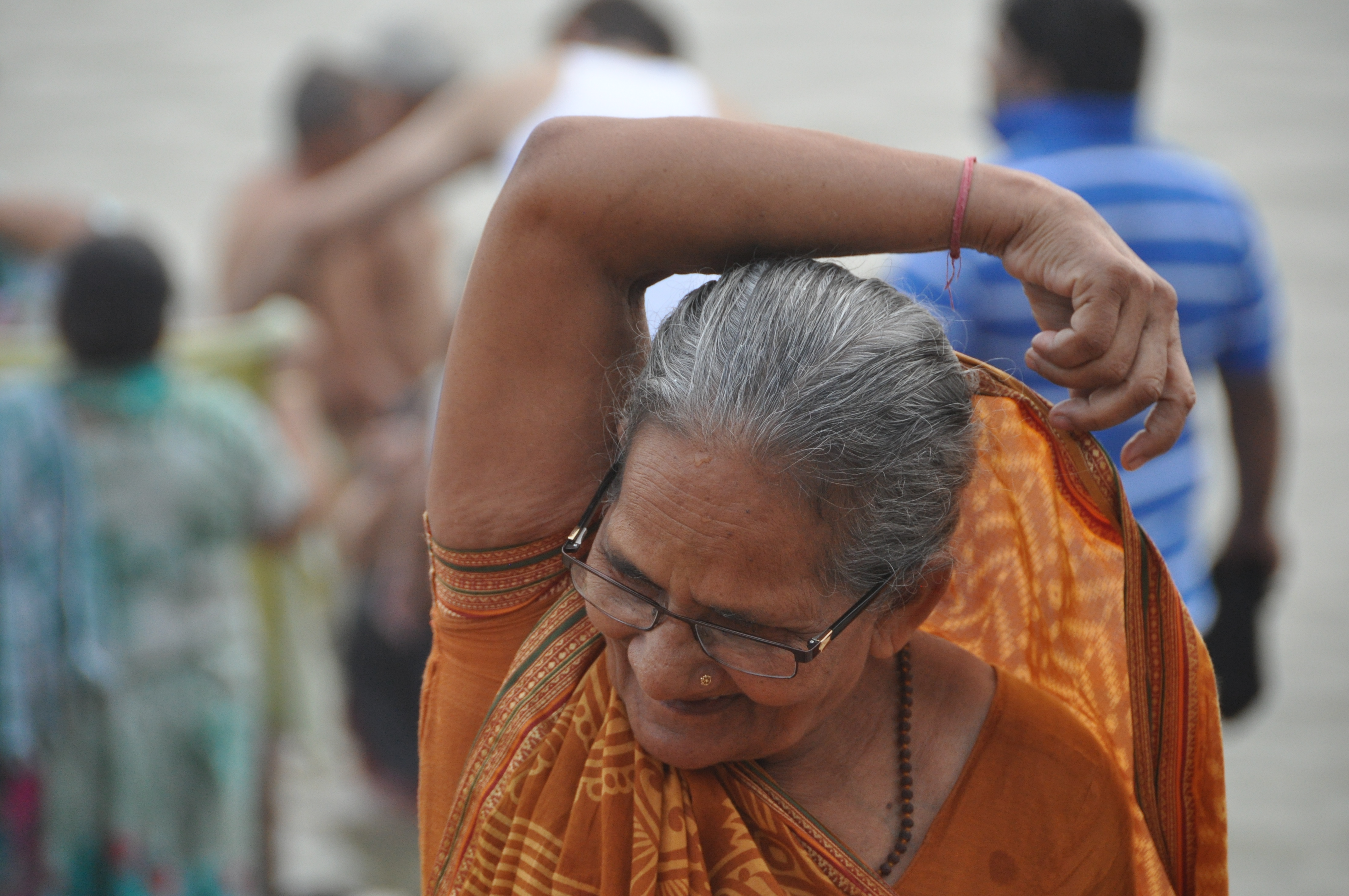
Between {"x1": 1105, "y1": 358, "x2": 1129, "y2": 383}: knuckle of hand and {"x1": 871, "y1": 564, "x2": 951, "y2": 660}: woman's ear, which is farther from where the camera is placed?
{"x1": 871, "y1": 564, "x2": 951, "y2": 660}: woman's ear

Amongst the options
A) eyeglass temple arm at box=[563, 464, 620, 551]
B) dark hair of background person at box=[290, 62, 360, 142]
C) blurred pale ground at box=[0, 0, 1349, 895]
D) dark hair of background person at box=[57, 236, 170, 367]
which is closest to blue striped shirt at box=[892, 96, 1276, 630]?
blurred pale ground at box=[0, 0, 1349, 895]

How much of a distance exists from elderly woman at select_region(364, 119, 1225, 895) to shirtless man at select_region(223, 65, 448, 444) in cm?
428

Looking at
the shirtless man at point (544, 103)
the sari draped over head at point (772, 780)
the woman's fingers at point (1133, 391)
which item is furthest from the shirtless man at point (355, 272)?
the woman's fingers at point (1133, 391)

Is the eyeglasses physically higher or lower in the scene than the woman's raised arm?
lower

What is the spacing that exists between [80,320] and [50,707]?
1.12 metres

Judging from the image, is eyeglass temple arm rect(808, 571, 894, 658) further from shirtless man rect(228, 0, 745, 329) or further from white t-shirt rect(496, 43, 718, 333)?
white t-shirt rect(496, 43, 718, 333)

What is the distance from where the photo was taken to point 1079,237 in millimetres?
1552

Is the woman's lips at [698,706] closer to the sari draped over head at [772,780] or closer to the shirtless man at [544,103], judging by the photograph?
the sari draped over head at [772,780]

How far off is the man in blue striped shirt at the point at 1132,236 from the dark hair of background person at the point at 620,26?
124cm

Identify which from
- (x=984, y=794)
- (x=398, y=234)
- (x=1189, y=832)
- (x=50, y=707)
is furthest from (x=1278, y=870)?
(x=398, y=234)

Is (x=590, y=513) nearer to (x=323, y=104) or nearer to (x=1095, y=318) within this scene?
(x=1095, y=318)

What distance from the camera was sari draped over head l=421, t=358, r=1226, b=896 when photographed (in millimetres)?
1611

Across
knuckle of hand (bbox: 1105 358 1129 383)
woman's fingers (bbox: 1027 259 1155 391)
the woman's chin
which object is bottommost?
the woman's chin

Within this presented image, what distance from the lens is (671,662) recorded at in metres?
1.53
